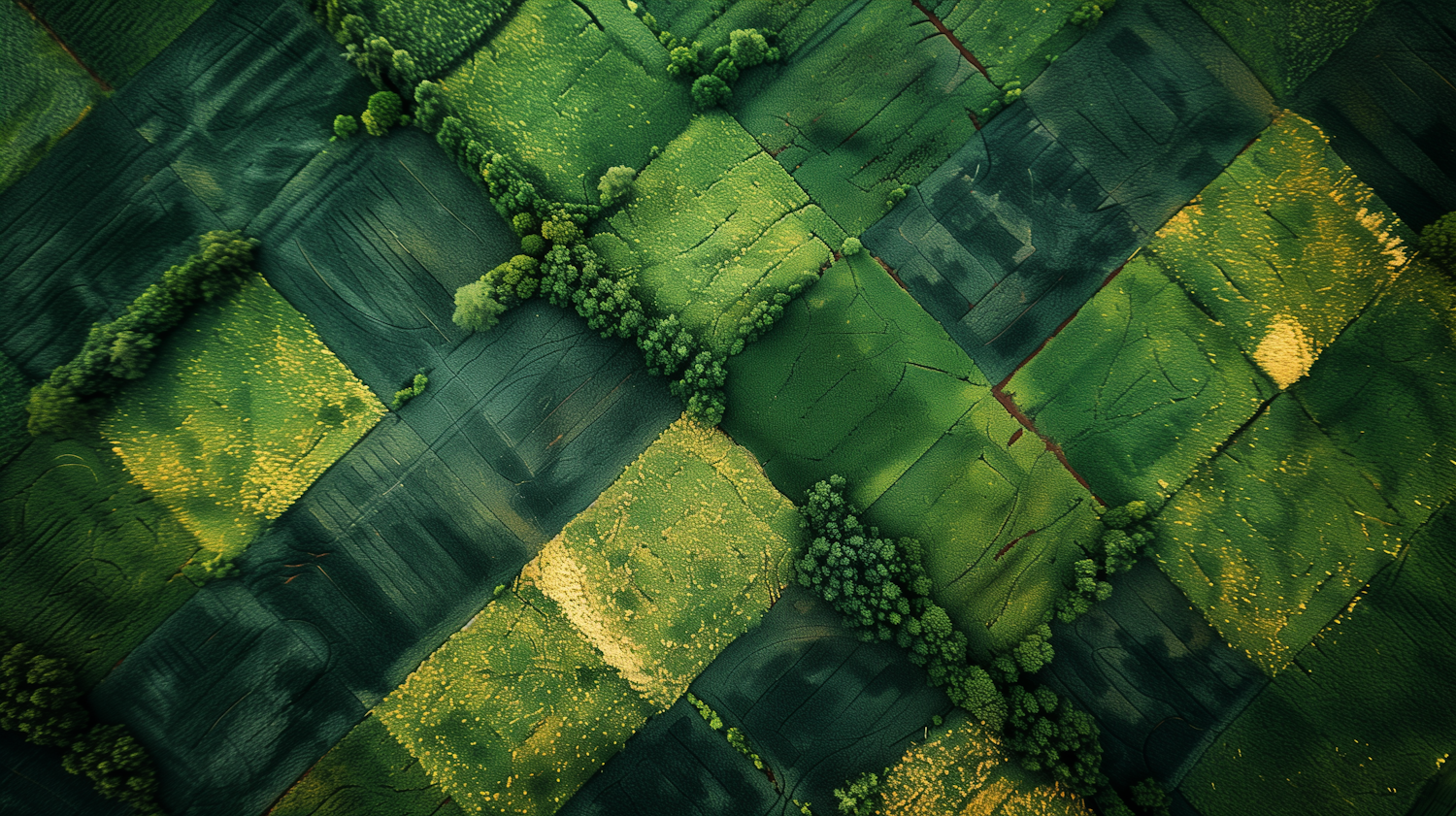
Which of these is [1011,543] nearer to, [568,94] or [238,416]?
[568,94]

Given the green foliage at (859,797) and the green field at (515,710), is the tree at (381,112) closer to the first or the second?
the green field at (515,710)

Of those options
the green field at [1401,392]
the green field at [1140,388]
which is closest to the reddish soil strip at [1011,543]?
the green field at [1140,388]

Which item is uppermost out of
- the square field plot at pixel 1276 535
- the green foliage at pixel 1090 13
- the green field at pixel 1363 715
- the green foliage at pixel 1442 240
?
the green foliage at pixel 1090 13

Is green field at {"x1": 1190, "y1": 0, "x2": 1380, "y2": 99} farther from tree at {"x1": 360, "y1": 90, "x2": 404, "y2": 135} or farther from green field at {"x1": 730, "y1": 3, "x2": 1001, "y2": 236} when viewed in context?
tree at {"x1": 360, "y1": 90, "x2": 404, "y2": 135}

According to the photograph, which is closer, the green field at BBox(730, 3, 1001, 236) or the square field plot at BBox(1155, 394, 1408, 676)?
the square field plot at BBox(1155, 394, 1408, 676)

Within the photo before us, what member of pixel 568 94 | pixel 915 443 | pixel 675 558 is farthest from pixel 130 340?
pixel 915 443

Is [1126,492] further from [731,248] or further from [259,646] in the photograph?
[259,646]

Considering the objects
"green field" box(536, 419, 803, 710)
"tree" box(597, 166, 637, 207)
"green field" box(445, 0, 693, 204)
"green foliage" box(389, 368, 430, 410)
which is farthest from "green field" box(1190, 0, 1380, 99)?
"green foliage" box(389, 368, 430, 410)
